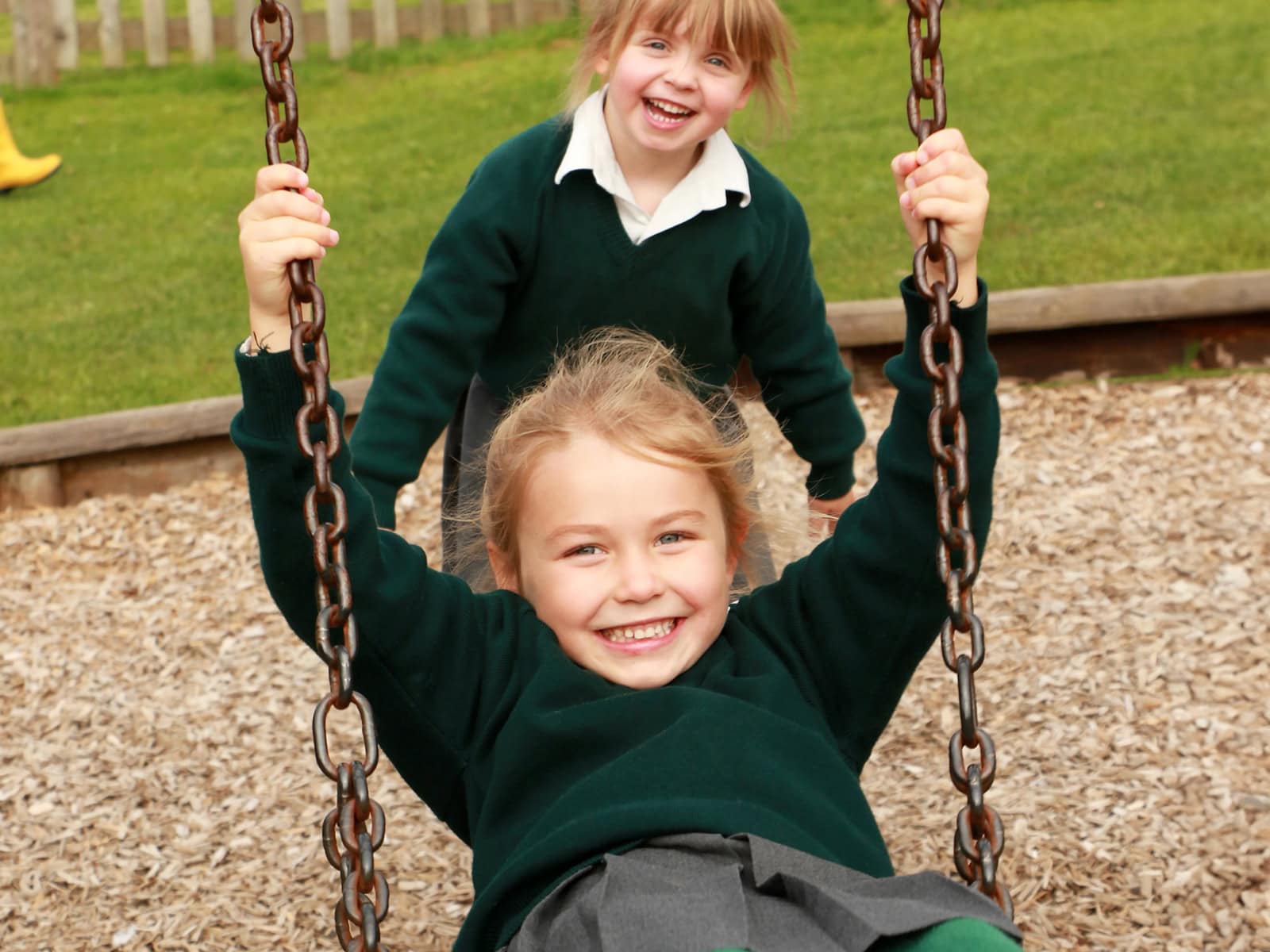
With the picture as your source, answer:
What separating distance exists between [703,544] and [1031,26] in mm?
8314

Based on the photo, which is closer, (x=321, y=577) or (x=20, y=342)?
(x=321, y=577)

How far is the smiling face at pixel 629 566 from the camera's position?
196 centimetres

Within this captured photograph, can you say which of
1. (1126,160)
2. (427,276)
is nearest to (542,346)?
(427,276)

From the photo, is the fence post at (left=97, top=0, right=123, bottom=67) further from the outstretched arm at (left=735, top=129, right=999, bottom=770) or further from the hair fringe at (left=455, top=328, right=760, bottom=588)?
the outstretched arm at (left=735, top=129, right=999, bottom=770)

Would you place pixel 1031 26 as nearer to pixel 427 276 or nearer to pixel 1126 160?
pixel 1126 160

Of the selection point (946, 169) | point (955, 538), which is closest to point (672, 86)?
point (946, 169)

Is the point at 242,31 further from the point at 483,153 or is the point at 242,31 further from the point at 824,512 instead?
the point at 824,512

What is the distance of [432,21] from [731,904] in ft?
30.2

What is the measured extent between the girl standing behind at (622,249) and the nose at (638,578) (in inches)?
27.7

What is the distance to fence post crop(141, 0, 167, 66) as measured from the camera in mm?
9969

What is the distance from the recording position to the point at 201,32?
10070 millimetres

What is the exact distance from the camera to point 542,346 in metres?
2.94

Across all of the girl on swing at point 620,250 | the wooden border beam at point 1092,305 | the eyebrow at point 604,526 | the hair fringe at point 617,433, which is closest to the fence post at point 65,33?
the wooden border beam at point 1092,305

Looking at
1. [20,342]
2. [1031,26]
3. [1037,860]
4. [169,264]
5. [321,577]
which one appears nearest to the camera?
[321,577]
